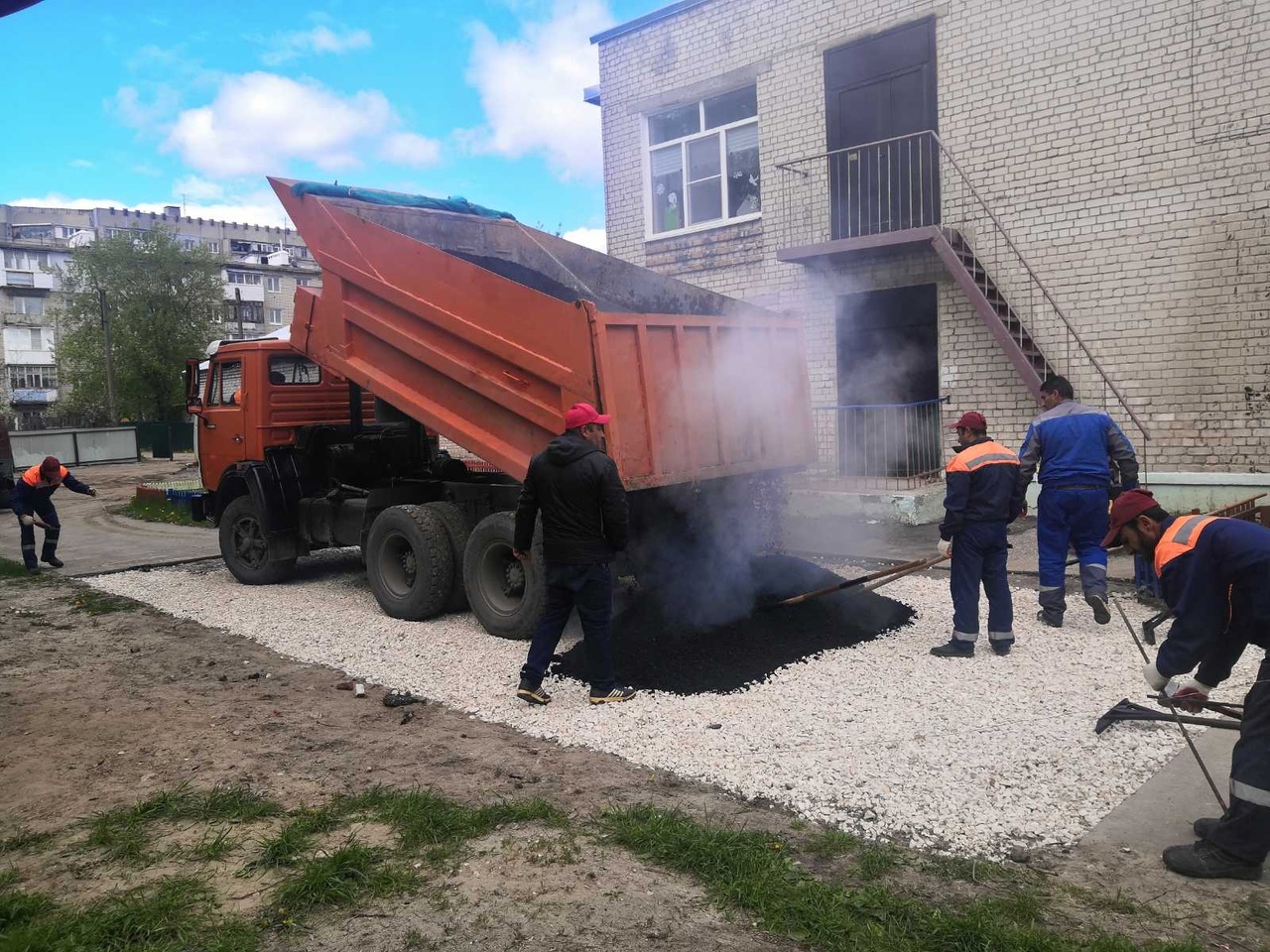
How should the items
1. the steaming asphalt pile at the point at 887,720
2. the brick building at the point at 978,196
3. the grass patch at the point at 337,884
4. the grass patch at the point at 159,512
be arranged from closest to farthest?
the grass patch at the point at 337,884, the steaming asphalt pile at the point at 887,720, the brick building at the point at 978,196, the grass patch at the point at 159,512

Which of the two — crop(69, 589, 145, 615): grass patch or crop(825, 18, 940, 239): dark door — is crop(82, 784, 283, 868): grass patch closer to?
crop(69, 589, 145, 615): grass patch

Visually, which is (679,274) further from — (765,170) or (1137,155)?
(1137,155)

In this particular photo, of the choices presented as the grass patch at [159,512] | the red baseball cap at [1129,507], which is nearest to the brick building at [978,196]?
the red baseball cap at [1129,507]

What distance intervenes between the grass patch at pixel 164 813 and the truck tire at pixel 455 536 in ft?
10.8

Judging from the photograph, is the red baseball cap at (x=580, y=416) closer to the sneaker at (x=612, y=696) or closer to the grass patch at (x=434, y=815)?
the sneaker at (x=612, y=696)

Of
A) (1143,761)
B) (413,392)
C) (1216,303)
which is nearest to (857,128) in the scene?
(1216,303)

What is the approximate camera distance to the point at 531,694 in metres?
5.40

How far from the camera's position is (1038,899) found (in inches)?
123

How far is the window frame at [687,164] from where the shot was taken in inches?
558

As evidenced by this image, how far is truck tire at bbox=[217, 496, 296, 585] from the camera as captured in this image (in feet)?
30.1

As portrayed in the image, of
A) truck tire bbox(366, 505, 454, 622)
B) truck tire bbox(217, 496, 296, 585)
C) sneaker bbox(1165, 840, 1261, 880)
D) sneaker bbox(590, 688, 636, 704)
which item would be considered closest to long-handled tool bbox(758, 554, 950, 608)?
sneaker bbox(590, 688, 636, 704)

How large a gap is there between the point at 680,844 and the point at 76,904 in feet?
6.94

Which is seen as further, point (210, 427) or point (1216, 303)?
point (1216, 303)

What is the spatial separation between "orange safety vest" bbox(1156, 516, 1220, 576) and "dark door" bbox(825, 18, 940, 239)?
967 centimetres
